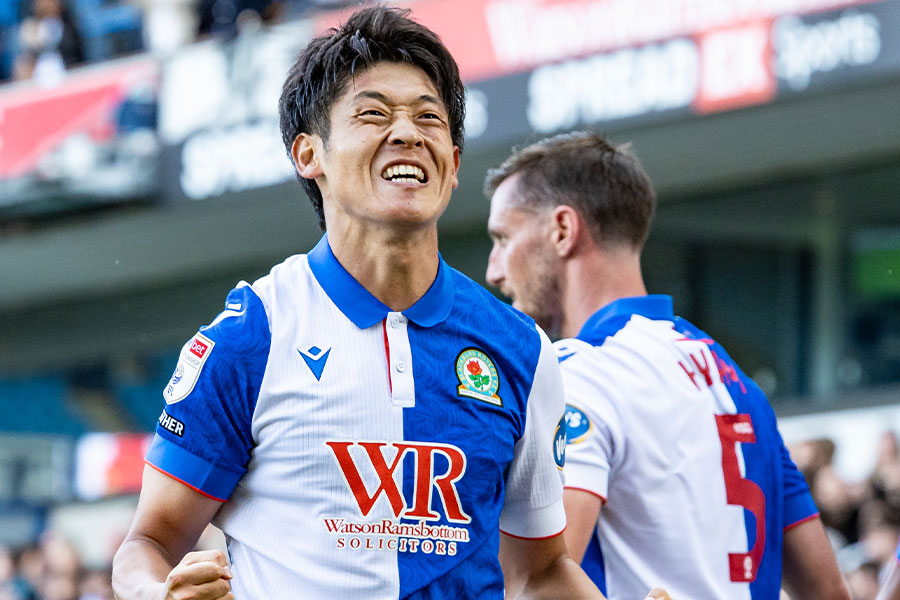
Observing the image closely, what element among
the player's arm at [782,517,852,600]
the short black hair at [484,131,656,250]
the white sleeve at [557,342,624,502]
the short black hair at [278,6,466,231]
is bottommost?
the player's arm at [782,517,852,600]

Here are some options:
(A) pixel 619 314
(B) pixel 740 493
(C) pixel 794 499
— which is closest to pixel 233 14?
(A) pixel 619 314

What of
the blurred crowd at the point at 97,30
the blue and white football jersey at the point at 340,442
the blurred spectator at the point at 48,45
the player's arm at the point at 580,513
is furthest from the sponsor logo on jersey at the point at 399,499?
the blurred spectator at the point at 48,45

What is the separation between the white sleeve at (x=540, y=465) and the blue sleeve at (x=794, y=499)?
89cm

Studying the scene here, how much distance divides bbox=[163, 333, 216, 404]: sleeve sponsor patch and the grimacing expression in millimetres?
339

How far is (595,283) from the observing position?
125 inches

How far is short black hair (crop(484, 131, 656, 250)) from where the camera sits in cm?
321

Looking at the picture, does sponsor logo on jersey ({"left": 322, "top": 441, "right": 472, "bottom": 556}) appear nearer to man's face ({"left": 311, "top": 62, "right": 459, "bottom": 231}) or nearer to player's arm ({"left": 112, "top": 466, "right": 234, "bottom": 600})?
player's arm ({"left": 112, "top": 466, "right": 234, "bottom": 600})

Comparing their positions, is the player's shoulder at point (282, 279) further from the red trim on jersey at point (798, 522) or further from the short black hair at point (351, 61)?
the red trim on jersey at point (798, 522)

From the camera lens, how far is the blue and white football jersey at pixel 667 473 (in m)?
2.80

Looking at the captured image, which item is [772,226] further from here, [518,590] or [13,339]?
[13,339]

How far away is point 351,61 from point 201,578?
926 millimetres

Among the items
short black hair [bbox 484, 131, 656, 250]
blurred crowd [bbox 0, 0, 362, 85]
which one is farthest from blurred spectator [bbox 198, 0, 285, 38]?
short black hair [bbox 484, 131, 656, 250]

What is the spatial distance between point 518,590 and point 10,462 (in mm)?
10949

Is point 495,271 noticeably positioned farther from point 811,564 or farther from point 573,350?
point 811,564
